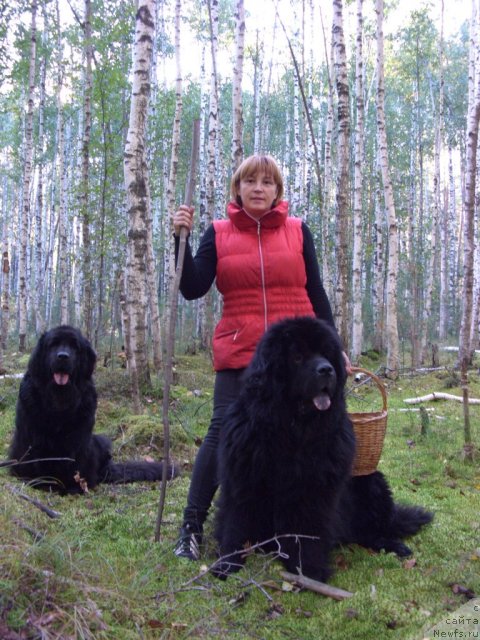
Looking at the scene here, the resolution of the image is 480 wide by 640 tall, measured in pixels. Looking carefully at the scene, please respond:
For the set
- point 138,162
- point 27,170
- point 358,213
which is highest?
point 27,170

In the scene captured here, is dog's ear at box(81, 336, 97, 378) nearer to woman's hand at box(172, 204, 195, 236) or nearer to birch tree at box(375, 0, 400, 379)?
woman's hand at box(172, 204, 195, 236)

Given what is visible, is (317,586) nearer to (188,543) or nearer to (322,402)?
(188,543)

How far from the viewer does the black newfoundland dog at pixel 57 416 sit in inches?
187

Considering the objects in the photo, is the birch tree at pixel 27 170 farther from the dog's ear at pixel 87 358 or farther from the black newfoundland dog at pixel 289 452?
the black newfoundland dog at pixel 289 452

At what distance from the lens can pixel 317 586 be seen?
3.07 meters

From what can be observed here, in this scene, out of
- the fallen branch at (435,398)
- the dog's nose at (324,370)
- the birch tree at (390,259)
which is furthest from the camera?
the birch tree at (390,259)

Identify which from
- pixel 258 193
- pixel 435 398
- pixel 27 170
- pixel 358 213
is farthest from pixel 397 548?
pixel 27 170

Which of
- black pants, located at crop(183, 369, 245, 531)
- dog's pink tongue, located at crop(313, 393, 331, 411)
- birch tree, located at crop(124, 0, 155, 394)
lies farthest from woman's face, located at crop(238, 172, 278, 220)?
birch tree, located at crop(124, 0, 155, 394)

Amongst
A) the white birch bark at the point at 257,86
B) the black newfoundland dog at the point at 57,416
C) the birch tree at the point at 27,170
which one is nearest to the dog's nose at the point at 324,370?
the black newfoundland dog at the point at 57,416

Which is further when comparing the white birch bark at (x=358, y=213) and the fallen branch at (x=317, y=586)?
the white birch bark at (x=358, y=213)

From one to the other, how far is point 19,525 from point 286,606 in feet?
4.40

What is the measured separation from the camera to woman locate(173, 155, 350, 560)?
3596 mm

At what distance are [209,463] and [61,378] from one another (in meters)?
1.64

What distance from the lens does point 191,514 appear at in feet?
12.0
